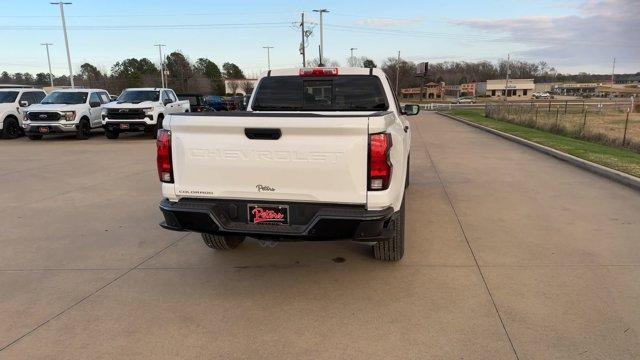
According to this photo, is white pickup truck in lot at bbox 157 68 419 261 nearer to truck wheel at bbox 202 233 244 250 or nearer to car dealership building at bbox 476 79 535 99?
truck wheel at bbox 202 233 244 250

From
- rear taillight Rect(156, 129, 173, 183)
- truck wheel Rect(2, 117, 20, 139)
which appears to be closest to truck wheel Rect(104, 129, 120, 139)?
truck wheel Rect(2, 117, 20, 139)

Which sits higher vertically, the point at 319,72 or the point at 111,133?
the point at 319,72

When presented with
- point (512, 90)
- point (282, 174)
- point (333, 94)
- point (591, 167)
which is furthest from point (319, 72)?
point (512, 90)

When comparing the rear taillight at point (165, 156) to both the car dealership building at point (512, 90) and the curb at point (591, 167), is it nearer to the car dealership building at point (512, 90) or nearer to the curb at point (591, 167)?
the curb at point (591, 167)

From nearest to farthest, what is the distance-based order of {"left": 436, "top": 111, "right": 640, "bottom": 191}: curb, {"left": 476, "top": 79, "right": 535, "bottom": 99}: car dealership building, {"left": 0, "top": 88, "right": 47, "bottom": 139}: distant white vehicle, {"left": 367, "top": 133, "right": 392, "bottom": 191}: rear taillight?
1. {"left": 367, "top": 133, "right": 392, "bottom": 191}: rear taillight
2. {"left": 436, "top": 111, "right": 640, "bottom": 191}: curb
3. {"left": 0, "top": 88, "right": 47, "bottom": 139}: distant white vehicle
4. {"left": 476, "top": 79, "right": 535, "bottom": 99}: car dealership building

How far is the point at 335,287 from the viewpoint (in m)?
4.25

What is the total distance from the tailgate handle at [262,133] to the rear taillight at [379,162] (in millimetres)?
709

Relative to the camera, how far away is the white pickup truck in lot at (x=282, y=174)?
3.49 metres

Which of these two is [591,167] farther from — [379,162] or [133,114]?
[133,114]

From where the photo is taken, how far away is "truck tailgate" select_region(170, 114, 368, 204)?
348 cm

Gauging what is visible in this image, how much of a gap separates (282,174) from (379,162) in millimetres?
745

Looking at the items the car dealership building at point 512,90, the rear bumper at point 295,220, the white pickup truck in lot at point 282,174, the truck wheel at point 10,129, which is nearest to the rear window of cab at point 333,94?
the white pickup truck in lot at point 282,174

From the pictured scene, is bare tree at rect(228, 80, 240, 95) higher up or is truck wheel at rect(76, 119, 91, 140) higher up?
bare tree at rect(228, 80, 240, 95)

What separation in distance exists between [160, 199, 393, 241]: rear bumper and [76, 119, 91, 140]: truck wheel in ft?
51.9
